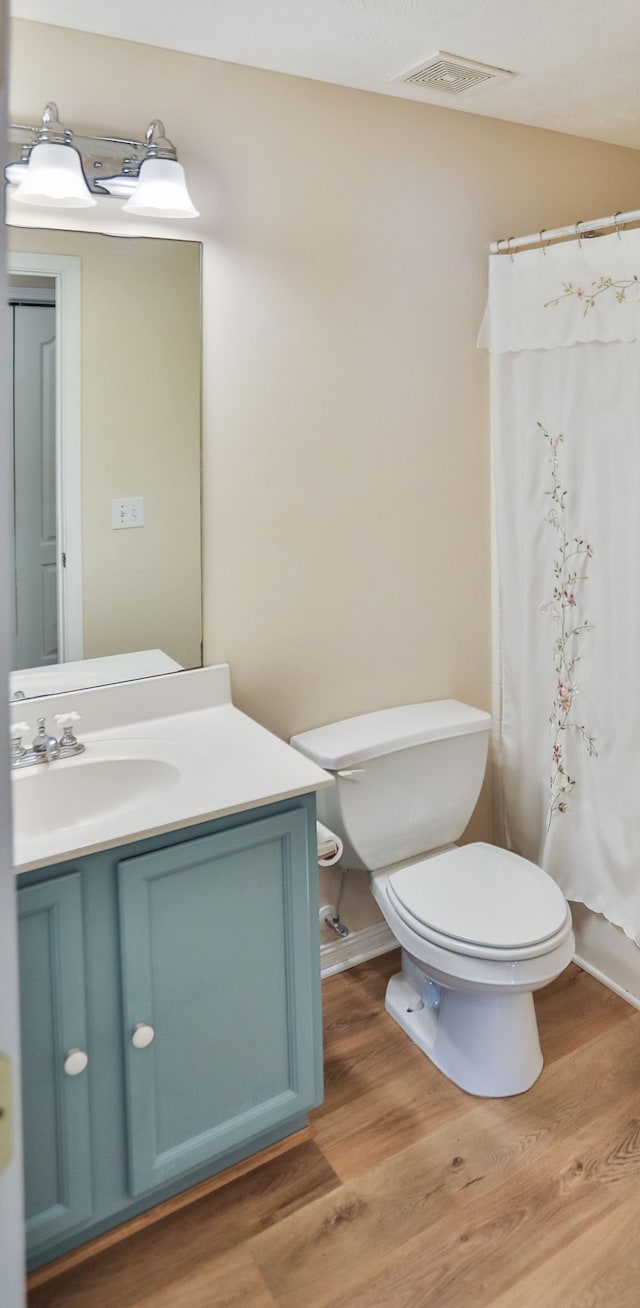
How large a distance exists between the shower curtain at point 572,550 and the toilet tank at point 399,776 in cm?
23

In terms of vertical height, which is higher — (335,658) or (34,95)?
(34,95)

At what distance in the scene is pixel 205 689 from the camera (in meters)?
1.98

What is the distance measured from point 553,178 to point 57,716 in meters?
1.93

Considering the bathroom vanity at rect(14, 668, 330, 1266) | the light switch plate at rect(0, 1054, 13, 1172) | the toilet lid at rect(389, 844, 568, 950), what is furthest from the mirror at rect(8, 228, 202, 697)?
the light switch plate at rect(0, 1054, 13, 1172)

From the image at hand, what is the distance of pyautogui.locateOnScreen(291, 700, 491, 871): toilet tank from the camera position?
2.02m

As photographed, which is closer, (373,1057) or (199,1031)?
(199,1031)

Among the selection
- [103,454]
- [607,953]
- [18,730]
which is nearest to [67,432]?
[103,454]

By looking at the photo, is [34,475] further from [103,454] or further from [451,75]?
[451,75]

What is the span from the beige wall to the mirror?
71 mm

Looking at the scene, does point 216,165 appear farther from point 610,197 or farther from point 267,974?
point 267,974

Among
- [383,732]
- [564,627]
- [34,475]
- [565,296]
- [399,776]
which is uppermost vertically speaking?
[565,296]

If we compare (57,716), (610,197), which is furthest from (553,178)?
(57,716)

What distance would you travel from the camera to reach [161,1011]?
1519mm

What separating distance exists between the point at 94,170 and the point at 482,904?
1.72m
